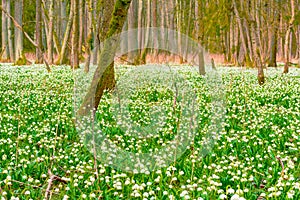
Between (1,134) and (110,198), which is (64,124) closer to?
(1,134)

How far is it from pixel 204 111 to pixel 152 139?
2679 millimetres

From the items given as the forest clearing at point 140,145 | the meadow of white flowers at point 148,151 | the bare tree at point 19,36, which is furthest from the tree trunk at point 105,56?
the bare tree at point 19,36

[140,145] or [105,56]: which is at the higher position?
[105,56]

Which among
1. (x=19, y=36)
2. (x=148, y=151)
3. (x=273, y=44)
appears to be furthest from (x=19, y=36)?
(x=148, y=151)

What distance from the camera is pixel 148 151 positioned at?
21.3 ft

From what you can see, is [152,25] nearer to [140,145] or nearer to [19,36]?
[19,36]

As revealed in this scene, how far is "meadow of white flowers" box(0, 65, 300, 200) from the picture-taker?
4680mm

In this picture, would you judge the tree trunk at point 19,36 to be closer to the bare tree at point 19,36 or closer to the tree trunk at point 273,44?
the bare tree at point 19,36

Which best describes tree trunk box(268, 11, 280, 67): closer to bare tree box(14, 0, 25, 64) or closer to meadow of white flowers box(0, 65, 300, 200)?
bare tree box(14, 0, 25, 64)

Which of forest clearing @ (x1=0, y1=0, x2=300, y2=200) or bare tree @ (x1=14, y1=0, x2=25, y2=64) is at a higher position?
bare tree @ (x1=14, y1=0, x2=25, y2=64)

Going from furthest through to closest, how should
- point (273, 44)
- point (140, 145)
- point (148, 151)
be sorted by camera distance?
point (273, 44), point (140, 145), point (148, 151)

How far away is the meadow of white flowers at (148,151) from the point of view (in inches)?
184

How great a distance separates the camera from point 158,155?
6219 mm

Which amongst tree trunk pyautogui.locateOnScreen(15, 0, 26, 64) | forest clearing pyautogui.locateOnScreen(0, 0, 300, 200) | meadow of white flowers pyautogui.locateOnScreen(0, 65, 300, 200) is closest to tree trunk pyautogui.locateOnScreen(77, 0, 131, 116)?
forest clearing pyautogui.locateOnScreen(0, 0, 300, 200)
